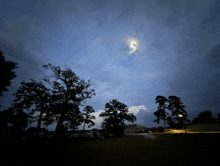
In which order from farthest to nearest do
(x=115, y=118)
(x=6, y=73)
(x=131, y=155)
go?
(x=115, y=118)
(x=6, y=73)
(x=131, y=155)

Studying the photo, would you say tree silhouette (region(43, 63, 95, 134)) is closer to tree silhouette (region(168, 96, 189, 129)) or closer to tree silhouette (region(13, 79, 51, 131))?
tree silhouette (region(13, 79, 51, 131))

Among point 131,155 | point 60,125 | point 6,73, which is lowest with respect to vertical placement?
point 131,155

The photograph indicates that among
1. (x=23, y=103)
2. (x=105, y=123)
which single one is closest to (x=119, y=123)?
(x=105, y=123)

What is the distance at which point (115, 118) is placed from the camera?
20328 mm

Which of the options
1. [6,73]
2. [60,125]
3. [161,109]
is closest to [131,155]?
[60,125]

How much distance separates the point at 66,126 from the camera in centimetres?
1525

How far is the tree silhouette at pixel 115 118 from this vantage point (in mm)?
19797

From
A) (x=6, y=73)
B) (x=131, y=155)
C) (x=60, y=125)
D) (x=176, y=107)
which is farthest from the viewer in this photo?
(x=176, y=107)

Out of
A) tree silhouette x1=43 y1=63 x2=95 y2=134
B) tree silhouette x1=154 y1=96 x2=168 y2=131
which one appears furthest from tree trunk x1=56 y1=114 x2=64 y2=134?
tree silhouette x1=154 y1=96 x2=168 y2=131

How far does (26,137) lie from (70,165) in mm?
9647

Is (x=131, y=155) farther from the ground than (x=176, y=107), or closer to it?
closer to it

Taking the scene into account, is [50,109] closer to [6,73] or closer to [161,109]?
[6,73]

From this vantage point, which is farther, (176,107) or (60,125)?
(176,107)

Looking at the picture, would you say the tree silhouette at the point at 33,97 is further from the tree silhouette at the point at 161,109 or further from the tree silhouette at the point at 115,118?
the tree silhouette at the point at 161,109
